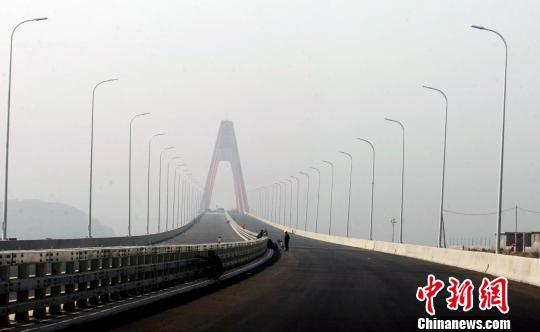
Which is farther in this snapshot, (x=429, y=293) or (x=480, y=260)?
(x=480, y=260)

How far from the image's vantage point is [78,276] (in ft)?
61.9

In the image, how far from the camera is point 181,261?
1136 inches

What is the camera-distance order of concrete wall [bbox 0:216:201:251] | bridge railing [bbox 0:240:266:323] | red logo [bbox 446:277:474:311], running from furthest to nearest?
concrete wall [bbox 0:216:201:251] → red logo [bbox 446:277:474:311] → bridge railing [bbox 0:240:266:323]

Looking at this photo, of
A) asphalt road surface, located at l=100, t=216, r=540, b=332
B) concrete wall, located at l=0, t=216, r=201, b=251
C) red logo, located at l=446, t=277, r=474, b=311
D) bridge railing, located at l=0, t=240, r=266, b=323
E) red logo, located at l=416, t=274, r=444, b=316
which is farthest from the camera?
concrete wall, located at l=0, t=216, r=201, b=251

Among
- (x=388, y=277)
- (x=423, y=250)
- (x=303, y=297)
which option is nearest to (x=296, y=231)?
(x=423, y=250)

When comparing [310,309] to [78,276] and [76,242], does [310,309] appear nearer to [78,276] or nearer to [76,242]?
[78,276]

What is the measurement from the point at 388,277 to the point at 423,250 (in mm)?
28583

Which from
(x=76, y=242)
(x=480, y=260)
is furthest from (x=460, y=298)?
(x=76, y=242)

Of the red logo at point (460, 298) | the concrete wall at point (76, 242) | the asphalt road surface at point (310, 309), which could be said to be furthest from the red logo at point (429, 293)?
the concrete wall at point (76, 242)

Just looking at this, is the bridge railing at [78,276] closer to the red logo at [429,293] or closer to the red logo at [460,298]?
the red logo at [429,293]

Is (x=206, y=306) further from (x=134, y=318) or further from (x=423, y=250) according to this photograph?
(x=423, y=250)

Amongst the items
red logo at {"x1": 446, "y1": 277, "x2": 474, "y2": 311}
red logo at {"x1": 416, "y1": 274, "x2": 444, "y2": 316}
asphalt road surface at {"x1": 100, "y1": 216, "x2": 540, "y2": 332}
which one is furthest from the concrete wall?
red logo at {"x1": 446, "y1": 277, "x2": 474, "y2": 311}

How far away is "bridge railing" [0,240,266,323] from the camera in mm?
16078

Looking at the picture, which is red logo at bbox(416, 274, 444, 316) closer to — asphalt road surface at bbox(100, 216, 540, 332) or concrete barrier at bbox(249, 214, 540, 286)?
asphalt road surface at bbox(100, 216, 540, 332)
